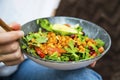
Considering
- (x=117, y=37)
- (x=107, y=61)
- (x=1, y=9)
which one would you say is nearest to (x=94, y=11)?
(x=117, y=37)

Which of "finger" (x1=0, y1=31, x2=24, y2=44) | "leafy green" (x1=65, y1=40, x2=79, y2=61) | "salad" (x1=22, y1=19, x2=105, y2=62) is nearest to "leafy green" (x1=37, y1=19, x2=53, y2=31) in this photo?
"salad" (x1=22, y1=19, x2=105, y2=62)

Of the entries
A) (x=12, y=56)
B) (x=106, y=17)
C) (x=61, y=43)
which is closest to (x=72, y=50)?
(x=61, y=43)

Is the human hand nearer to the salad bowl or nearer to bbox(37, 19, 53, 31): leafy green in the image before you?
the salad bowl

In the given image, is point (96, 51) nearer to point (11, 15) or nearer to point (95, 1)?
point (11, 15)

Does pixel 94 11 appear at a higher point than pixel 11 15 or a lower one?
lower

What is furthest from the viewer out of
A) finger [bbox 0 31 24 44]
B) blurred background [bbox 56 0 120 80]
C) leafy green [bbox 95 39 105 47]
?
blurred background [bbox 56 0 120 80]

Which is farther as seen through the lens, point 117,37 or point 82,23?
point 117,37

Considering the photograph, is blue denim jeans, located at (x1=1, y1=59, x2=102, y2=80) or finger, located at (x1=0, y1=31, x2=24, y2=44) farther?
blue denim jeans, located at (x1=1, y1=59, x2=102, y2=80)
